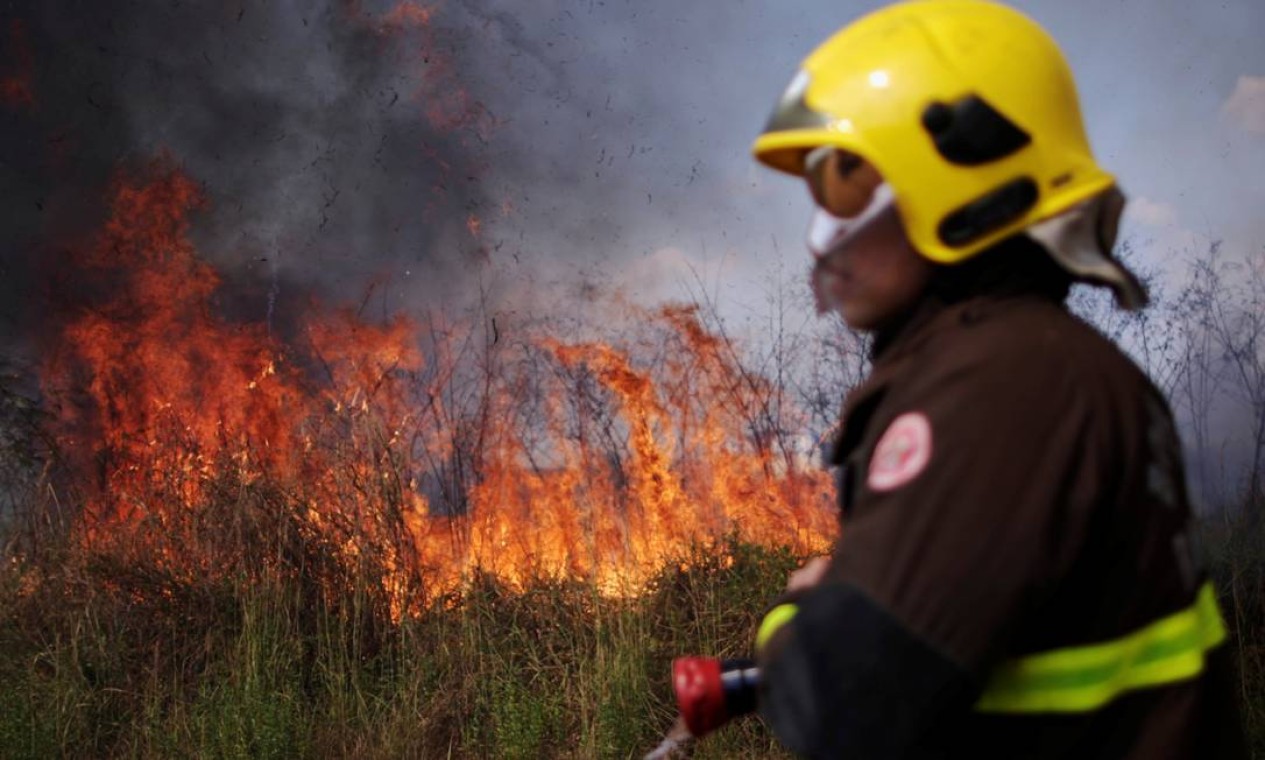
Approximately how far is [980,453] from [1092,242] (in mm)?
430

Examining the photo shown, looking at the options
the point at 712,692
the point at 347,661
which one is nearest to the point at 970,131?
the point at 712,692

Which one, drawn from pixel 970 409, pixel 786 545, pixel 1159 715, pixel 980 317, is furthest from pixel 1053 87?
pixel 786 545

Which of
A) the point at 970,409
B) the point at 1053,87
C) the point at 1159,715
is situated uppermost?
the point at 1053,87

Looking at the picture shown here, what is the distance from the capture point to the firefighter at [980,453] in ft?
3.50

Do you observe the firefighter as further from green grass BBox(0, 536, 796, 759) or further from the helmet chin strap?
green grass BBox(0, 536, 796, 759)

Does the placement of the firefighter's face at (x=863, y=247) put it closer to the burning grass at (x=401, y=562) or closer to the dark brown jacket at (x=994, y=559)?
the dark brown jacket at (x=994, y=559)

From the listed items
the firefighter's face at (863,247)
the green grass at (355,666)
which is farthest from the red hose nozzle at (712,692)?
the green grass at (355,666)

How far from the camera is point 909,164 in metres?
1.33

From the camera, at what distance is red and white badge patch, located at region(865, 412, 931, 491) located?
1101 mm

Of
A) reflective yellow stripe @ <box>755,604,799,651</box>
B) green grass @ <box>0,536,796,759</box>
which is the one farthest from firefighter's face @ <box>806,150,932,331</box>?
green grass @ <box>0,536,796,759</box>

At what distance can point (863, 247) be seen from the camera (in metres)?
1.39

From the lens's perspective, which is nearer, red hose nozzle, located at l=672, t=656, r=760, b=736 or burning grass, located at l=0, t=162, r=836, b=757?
red hose nozzle, located at l=672, t=656, r=760, b=736

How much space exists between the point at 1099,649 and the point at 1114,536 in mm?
118

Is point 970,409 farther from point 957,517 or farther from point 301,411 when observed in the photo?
point 301,411
